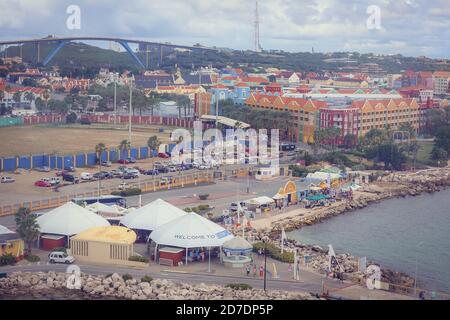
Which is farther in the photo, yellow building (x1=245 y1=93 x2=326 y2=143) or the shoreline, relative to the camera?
yellow building (x1=245 y1=93 x2=326 y2=143)

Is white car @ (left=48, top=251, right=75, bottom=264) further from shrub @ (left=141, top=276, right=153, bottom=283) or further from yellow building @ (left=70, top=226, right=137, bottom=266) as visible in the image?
shrub @ (left=141, top=276, right=153, bottom=283)

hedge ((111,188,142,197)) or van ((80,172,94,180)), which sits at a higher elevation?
van ((80,172,94,180))

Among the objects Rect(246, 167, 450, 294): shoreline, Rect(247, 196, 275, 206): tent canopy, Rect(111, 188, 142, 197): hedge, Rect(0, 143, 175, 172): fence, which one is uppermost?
Rect(0, 143, 175, 172): fence

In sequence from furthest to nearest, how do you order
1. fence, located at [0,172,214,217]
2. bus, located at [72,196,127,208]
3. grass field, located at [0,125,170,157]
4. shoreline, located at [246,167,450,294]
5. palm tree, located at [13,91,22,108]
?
palm tree, located at [13,91,22,108] < grass field, located at [0,125,170,157] < bus, located at [72,196,127,208] < fence, located at [0,172,214,217] < shoreline, located at [246,167,450,294]

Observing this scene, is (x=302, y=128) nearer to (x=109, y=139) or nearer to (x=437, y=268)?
(x=109, y=139)

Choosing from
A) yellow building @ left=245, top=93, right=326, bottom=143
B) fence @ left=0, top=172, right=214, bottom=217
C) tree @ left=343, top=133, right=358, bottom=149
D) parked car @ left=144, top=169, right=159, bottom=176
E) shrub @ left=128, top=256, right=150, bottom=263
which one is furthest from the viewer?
yellow building @ left=245, top=93, right=326, bottom=143

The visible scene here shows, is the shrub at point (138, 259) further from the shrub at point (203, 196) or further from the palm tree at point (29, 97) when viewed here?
the palm tree at point (29, 97)

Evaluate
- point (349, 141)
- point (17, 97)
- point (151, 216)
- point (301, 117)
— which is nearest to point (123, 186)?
point (151, 216)

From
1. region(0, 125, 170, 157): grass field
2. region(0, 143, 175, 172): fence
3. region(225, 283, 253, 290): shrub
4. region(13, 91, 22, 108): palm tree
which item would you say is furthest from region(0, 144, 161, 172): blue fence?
region(13, 91, 22, 108): palm tree
